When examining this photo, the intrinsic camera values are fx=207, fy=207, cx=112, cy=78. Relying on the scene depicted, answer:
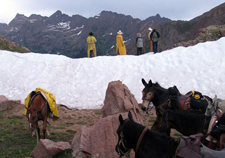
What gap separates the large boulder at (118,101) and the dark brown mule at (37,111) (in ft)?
6.37

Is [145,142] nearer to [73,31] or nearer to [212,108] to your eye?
[212,108]

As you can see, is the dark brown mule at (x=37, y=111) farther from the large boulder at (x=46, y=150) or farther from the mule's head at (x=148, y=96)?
the mule's head at (x=148, y=96)

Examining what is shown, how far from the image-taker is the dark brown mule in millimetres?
6180

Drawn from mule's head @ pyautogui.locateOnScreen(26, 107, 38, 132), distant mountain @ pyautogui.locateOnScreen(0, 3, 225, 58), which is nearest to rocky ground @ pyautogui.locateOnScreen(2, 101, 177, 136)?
mule's head @ pyautogui.locateOnScreen(26, 107, 38, 132)

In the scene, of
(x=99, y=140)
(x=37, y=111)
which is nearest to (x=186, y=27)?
(x=37, y=111)

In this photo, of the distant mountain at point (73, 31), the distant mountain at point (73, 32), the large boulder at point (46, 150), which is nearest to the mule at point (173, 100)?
the large boulder at point (46, 150)

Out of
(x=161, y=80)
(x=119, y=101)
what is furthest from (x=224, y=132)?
(x=161, y=80)

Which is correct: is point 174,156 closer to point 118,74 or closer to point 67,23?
point 118,74

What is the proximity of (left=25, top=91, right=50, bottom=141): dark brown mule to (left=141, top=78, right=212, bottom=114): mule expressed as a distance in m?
3.22

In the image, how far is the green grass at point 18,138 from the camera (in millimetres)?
5699

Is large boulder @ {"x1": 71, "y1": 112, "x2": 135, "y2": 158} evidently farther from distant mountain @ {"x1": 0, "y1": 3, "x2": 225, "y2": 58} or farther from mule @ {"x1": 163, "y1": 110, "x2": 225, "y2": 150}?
distant mountain @ {"x1": 0, "y1": 3, "x2": 225, "y2": 58}

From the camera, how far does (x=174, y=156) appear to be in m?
2.65

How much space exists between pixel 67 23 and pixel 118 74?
94.5 meters

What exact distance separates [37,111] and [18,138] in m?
1.42
